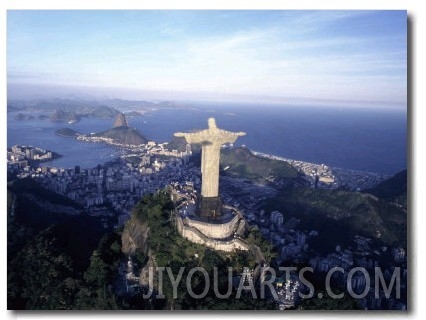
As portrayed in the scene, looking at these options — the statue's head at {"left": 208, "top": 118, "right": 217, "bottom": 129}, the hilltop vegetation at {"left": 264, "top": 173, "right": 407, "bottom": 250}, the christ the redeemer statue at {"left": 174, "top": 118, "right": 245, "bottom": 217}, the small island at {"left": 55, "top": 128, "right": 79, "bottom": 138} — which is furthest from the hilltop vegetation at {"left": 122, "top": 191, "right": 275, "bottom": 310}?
the small island at {"left": 55, "top": 128, "right": 79, "bottom": 138}

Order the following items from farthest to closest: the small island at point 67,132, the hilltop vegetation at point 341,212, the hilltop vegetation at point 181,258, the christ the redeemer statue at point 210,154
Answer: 1. the small island at point 67,132
2. the hilltop vegetation at point 341,212
3. the christ the redeemer statue at point 210,154
4. the hilltop vegetation at point 181,258

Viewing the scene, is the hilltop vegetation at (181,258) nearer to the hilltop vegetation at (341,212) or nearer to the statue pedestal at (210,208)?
the statue pedestal at (210,208)

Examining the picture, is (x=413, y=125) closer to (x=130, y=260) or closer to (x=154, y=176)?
(x=130, y=260)

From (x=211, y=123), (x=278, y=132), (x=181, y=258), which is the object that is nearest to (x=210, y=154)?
(x=211, y=123)

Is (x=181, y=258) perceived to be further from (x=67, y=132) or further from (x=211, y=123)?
(x=67, y=132)

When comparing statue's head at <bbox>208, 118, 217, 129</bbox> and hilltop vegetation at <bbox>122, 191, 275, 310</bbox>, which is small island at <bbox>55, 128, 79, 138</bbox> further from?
statue's head at <bbox>208, 118, 217, 129</bbox>

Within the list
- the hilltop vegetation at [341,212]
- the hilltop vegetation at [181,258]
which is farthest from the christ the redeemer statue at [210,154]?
the hilltop vegetation at [341,212]
